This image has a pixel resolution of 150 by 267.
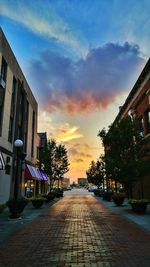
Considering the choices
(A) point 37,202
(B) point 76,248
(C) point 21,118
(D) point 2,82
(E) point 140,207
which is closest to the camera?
(B) point 76,248

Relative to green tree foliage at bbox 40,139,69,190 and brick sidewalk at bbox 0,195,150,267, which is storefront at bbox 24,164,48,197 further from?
brick sidewalk at bbox 0,195,150,267

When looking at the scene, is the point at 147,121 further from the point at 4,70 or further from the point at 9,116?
the point at 4,70

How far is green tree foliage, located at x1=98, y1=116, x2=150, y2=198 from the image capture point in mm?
21219

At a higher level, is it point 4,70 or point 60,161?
point 4,70

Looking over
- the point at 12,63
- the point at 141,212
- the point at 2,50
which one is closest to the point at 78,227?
the point at 141,212

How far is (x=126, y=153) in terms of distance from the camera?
74.1ft

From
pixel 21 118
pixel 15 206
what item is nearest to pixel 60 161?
pixel 21 118

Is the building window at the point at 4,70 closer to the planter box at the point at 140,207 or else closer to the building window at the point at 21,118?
the building window at the point at 21,118

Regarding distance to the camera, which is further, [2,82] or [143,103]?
[143,103]

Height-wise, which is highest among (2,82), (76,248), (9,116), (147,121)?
(2,82)

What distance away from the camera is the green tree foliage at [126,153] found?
21219 millimetres

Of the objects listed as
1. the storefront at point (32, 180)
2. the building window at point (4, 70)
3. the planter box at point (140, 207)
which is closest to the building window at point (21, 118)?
the storefront at point (32, 180)

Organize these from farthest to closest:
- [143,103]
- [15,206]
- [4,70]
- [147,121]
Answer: [143,103] < [147,121] < [4,70] < [15,206]

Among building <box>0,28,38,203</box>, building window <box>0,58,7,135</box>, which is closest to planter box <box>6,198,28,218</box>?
building <box>0,28,38,203</box>
